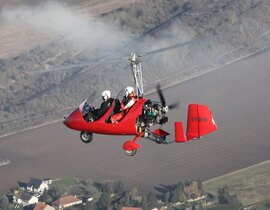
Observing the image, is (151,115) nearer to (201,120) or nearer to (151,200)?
(201,120)

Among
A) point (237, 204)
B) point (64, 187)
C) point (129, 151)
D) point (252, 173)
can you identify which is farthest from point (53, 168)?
point (129, 151)

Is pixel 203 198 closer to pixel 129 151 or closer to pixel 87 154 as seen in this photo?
pixel 87 154

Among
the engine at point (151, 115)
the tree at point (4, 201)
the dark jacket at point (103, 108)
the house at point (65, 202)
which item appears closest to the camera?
the engine at point (151, 115)

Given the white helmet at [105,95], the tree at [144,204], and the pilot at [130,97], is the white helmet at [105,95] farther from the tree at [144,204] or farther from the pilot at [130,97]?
the tree at [144,204]

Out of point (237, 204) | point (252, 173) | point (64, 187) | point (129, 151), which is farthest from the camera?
point (64, 187)

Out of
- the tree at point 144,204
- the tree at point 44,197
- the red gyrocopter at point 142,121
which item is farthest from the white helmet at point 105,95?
the tree at point 44,197

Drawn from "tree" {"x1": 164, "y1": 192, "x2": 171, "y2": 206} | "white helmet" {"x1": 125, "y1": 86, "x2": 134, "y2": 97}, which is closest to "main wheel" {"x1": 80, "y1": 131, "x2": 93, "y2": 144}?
"white helmet" {"x1": 125, "y1": 86, "x2": 134, "y2": 97}

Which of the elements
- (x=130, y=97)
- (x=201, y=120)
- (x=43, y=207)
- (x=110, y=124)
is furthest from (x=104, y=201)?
(x=201, y=120)
